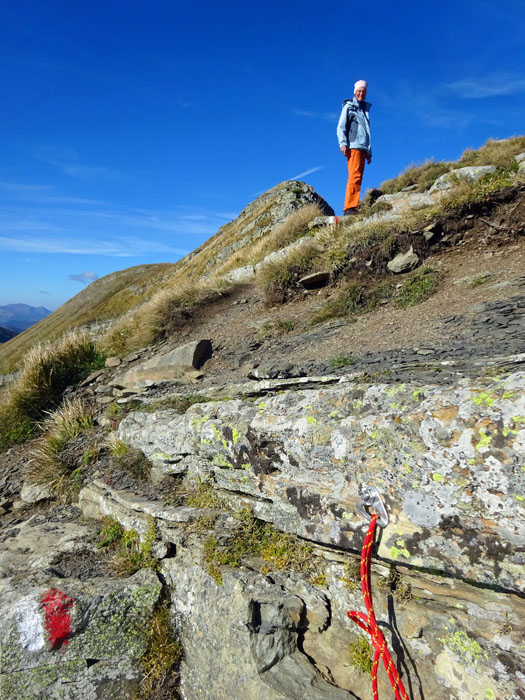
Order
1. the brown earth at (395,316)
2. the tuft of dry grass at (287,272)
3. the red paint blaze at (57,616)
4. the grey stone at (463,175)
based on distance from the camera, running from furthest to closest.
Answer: the grey stone at (463,175) → the tuft of dry grass at (287,272) → the brown earth at (395,316) → the red paint blaze at (57,616)

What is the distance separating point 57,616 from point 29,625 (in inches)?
9.2

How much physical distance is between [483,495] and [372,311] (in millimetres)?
6061

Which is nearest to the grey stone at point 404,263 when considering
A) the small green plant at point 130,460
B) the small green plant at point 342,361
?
the small green plant at point 342,361

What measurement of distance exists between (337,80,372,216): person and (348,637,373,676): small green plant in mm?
13102

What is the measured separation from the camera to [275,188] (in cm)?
3669

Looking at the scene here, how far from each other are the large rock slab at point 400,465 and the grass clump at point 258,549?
0.40 ft

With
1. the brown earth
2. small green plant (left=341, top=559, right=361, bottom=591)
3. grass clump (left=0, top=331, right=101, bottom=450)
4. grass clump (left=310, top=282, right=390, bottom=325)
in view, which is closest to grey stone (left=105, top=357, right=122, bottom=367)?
grass clump (left=0, top=331, right=101, bottom=450)

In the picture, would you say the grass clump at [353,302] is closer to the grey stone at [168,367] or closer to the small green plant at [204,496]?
the grey stone at [168,367]

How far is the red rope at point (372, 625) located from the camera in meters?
2.44

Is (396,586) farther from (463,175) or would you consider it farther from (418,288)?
(463,175)

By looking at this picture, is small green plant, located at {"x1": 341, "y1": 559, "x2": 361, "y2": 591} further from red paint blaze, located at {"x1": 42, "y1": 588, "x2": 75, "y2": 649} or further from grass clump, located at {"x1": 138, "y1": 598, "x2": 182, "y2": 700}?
red paint blaze, located at {"x1": 42, "y1": 588, "x2": 75, "y2": 649}

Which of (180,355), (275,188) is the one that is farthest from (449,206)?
(275,188)

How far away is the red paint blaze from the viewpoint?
321 cm

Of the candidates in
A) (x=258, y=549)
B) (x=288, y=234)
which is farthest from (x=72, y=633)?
(x=288, y=234)
